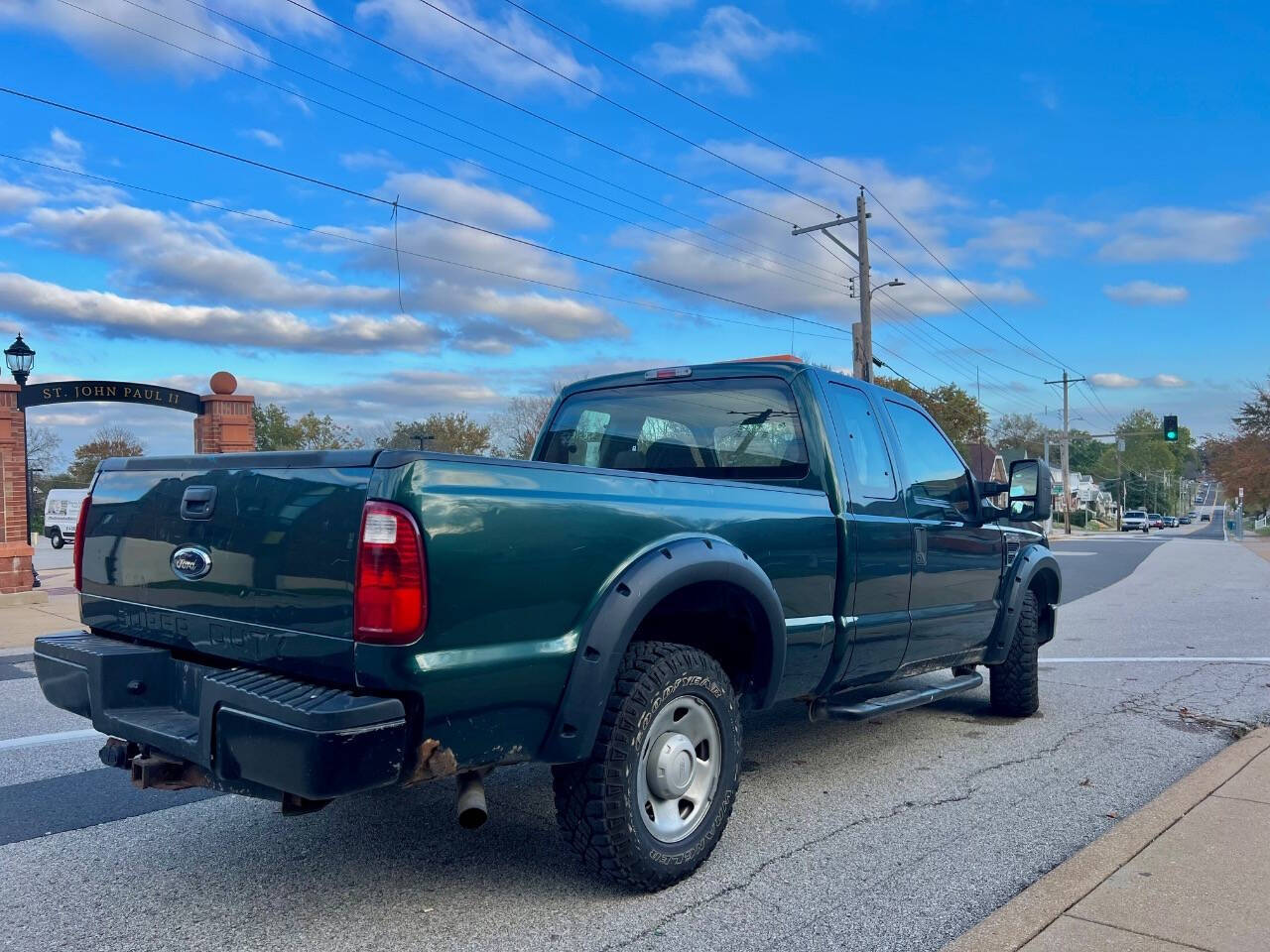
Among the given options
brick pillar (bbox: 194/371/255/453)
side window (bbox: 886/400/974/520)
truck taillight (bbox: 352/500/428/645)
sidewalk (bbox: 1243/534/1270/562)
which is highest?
brick pillar (bbox: 194/371/255/453)

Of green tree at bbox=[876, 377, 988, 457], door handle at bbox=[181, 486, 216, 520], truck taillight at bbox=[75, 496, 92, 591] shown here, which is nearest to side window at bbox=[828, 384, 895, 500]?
door handle at bbox=[181, 486, 216, 520]

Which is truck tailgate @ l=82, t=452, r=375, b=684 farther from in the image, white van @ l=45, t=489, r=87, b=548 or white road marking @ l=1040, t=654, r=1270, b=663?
white van @ l=45, t=489, r=87, b=548

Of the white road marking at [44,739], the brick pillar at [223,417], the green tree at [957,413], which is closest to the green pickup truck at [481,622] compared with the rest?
the white road marking at [44,739]

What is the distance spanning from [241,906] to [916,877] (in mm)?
2387

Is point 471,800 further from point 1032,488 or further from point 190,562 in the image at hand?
point 1032,488

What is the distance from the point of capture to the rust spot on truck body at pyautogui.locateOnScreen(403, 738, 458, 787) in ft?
9.57

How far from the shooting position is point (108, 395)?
15.6 metres

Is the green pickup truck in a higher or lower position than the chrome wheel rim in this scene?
higher

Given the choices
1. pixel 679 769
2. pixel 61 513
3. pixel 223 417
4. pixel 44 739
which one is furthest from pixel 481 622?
pixel 61 513

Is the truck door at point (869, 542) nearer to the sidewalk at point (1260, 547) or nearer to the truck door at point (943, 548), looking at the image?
the truck door at point (943, 548)

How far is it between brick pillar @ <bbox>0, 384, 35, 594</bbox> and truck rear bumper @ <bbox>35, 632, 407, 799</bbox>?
12223 millimetres

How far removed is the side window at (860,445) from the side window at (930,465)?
0.25 meters

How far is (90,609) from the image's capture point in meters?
3.87

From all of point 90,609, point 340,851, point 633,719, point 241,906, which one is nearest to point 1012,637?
point 633,719
